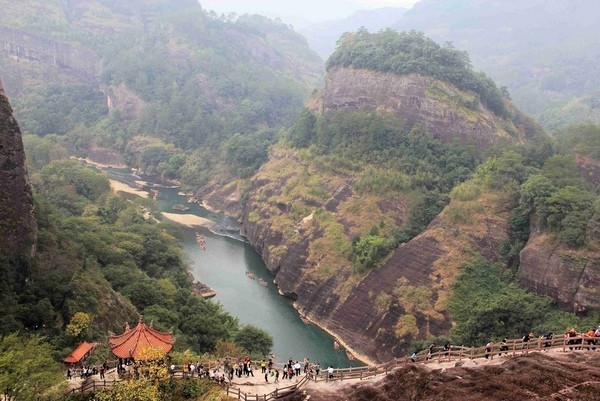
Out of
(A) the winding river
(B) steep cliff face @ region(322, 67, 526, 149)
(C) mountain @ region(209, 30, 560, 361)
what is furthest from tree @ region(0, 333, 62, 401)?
(B) steep cliff face @ region(322, 67, 526, 149)

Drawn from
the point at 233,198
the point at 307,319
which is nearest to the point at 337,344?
the point at 307,319

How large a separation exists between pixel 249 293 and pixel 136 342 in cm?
3730

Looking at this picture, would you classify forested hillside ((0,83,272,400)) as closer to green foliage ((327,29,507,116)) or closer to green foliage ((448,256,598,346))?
green foliage ((448,256,598,346))

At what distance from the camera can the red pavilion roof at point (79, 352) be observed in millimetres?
32188

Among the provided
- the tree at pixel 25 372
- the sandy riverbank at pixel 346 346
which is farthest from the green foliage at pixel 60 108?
the tree at pixel 25 372

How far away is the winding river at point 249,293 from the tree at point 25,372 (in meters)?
26.5

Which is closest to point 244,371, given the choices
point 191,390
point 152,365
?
point 191,390

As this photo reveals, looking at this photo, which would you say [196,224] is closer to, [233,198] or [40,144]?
[233,198]

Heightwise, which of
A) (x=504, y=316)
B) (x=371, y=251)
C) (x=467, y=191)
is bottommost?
(x=371, y=251)

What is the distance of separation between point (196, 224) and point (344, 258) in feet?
112

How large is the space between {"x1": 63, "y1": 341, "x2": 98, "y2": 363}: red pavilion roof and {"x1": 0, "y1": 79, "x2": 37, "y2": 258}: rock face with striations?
8348mm

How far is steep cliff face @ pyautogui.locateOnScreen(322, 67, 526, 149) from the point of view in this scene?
254 feet

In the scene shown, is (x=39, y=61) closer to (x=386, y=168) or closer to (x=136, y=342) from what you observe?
(x=386, y=168)

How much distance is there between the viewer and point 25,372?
77.1 feet
